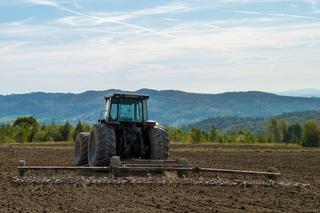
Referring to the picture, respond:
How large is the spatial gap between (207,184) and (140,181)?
6.29 feet

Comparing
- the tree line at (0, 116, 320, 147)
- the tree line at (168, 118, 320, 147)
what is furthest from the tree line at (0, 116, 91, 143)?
the tree line at (168, 118, 320, 147)

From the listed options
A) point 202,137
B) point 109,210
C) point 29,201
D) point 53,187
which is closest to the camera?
point 109,210

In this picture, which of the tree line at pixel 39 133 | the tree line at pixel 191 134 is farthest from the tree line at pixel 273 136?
the tree line at pixel 39 133

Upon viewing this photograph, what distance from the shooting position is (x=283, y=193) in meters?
16.5

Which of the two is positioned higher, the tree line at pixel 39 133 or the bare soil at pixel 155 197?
the tree line at pixel 39 133

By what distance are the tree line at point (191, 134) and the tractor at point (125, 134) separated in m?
46.8

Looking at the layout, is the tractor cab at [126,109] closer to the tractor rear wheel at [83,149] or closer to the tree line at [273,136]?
the tractor rear wheel at [83,149]

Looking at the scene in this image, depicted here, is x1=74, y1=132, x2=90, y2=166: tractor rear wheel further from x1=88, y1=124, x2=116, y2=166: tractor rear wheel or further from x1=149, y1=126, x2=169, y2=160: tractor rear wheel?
x1=149, y1=126, x2=169, y2=160: tractor rear wheel

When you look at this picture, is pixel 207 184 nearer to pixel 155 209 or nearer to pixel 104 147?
pixel 104 147

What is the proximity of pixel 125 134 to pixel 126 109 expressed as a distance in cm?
106

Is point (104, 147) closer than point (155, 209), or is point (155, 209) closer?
point (155, 209)

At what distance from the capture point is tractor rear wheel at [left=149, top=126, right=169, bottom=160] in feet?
71.3

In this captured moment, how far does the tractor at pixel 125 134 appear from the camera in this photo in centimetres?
2105

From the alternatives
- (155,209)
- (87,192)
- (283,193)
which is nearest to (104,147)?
(87,192)
